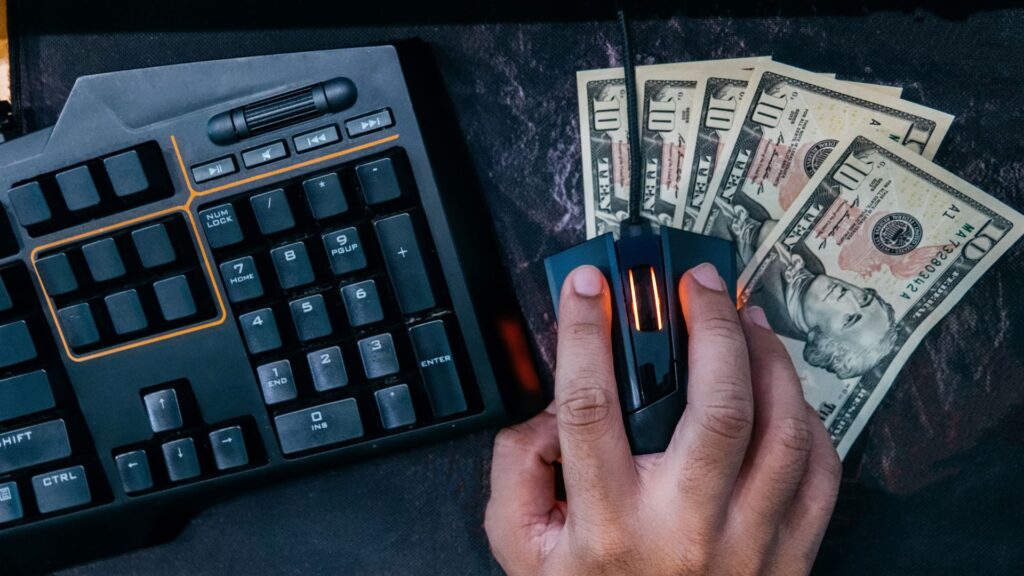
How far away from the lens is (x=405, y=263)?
617 millimetres

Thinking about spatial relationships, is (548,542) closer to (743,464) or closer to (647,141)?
(743,464)

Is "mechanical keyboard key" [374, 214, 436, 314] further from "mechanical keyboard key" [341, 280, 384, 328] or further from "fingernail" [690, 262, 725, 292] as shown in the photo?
"fingernail" [690, 262, 725, 292]

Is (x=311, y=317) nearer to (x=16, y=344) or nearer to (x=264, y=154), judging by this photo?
(x=264, y=154)

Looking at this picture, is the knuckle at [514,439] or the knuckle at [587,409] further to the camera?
the knuckle at [514,439]

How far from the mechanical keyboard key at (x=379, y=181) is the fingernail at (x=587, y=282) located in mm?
148

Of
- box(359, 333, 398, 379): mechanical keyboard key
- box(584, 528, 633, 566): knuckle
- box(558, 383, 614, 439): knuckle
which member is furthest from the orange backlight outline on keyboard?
box(584, 528, 633, 566): knuckle

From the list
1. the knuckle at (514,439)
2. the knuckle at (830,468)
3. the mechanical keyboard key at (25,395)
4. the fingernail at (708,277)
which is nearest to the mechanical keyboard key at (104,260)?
the mechanical keyboard key at (25,395)

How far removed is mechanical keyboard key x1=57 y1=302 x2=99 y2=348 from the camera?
65cm

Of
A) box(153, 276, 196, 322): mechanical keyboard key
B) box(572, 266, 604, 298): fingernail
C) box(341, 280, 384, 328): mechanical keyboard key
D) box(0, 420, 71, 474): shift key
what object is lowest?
box(0, 420, 71, 474): shift key

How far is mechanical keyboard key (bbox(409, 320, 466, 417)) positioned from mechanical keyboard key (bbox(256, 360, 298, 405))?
4.0 inches

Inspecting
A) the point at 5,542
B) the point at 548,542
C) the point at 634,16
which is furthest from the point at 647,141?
the point at 5,542

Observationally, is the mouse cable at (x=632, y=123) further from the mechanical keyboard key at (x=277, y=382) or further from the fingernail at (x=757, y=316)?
the mechanical keyboard key at (x=277, y=382)

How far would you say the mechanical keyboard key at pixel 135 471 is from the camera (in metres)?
0.67

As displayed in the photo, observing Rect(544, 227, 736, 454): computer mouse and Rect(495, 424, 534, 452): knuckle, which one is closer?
Rect(544, 227, 736, 454): computer mouse
